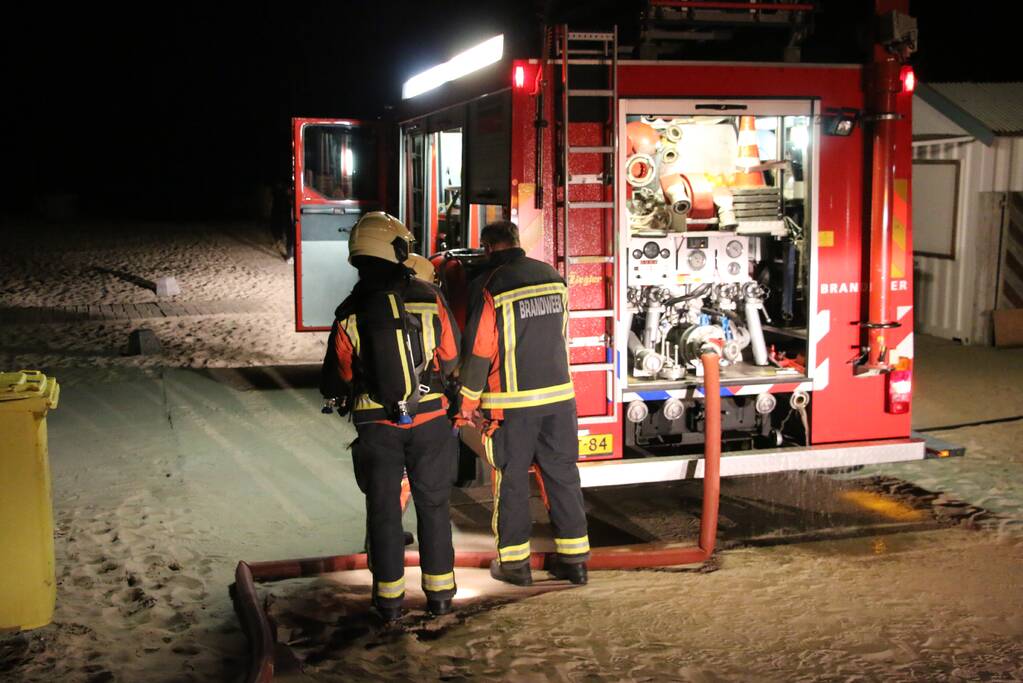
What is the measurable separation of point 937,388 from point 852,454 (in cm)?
482

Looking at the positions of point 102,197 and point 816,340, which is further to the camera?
point 102,197

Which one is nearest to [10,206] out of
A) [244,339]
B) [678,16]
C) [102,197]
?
[102,197]

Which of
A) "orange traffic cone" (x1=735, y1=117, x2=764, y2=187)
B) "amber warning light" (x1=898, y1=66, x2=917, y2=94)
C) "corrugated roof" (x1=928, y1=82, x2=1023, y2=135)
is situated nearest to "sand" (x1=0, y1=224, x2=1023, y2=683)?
"orange traffic cone" (x1=735, y1=117, x2=764, y2=187)

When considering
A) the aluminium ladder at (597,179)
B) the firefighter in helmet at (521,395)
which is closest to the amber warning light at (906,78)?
the aluminium ladder at (597,179)

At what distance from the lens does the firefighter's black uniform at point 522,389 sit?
5.05 metres

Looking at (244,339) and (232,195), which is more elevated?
(232,195)

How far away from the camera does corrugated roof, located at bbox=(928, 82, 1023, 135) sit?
12791 millimetres

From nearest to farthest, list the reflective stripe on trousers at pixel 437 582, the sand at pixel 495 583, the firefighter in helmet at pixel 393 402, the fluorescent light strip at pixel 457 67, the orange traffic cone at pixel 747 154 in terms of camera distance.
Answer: the sand at pixel 495 583, the firefighter in helmet at pixel 393 402, the reflective stripe on trousers at pixel 437 582, the fluorescent light strip at pixel 457 67, the orange traffic cone at pixel 747 154

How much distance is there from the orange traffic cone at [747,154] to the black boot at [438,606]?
130 inches

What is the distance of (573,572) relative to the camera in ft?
17.0

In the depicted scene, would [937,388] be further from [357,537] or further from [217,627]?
[217,627]

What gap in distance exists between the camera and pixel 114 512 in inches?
253

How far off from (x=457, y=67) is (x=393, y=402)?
10.1 ft

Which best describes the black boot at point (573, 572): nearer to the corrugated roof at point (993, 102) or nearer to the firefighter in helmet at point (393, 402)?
the firefighter in helmet at point (393, 402)
